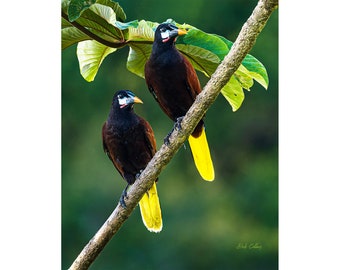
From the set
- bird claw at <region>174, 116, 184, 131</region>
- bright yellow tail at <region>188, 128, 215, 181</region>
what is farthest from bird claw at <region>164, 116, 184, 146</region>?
bright yellow tail at <region>188, 128, 215, 181</region>

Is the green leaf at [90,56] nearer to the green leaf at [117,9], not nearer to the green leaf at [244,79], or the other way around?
the green leaf at [117,9]

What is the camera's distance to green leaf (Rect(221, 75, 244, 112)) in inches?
111

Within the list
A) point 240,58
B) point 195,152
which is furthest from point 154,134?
point 240,58

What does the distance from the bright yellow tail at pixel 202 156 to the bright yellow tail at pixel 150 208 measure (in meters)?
0.21

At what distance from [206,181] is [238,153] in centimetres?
19

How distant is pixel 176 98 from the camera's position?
2.84 metres

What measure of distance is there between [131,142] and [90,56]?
1.29 ft

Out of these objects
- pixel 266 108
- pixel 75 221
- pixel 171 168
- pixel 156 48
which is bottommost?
pixel 75 221

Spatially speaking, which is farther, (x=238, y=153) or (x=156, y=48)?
(x=238, y=153)

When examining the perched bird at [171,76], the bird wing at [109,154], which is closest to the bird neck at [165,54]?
the perched bird at [171,76]

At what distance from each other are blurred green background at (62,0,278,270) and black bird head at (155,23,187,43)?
82mm

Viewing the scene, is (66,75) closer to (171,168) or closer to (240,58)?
(171,168)

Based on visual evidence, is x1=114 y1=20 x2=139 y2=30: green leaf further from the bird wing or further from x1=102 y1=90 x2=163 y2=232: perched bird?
the bird wing

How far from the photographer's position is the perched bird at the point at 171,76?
9.20ft
